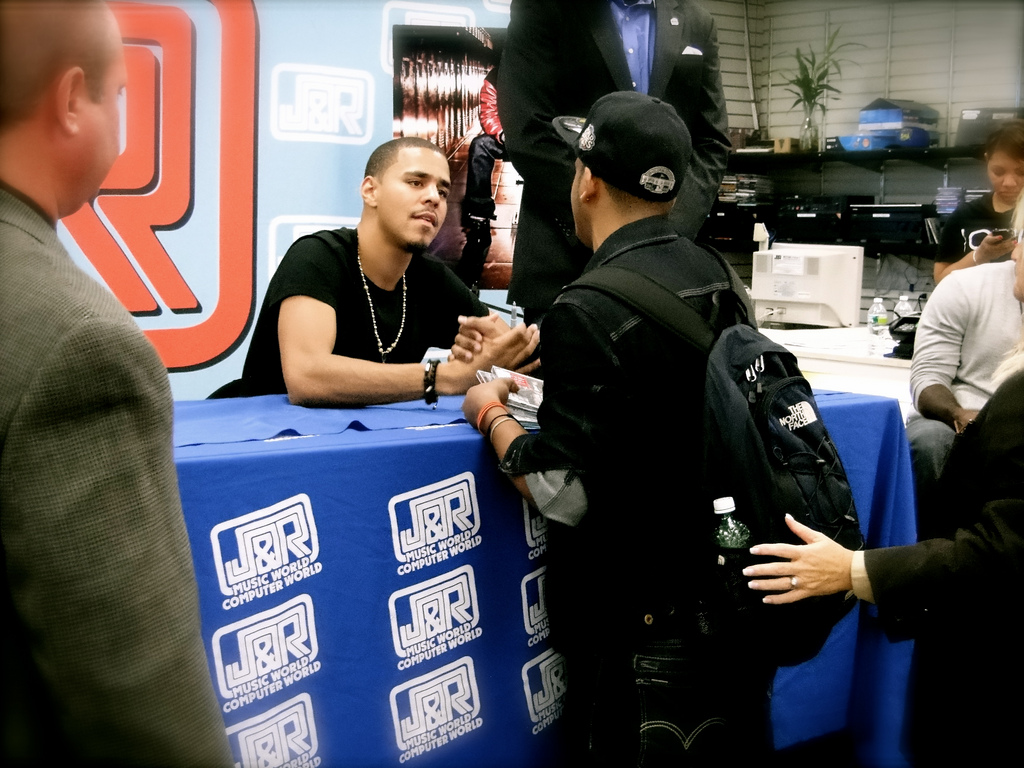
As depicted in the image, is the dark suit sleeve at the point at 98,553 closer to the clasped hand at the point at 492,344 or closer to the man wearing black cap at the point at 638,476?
the man wearing black cap at the point at 638,476

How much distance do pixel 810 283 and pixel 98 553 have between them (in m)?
4.77

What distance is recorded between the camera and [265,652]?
5.09 feet

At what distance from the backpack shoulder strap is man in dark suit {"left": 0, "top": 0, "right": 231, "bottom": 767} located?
795mm

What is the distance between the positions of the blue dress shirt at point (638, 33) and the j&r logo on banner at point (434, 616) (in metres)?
1.35

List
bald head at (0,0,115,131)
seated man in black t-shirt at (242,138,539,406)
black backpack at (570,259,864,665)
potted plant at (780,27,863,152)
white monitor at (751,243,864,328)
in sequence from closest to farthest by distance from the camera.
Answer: bald head at (0,0,115,131), black backpack at (570,259,864,665), seated man in black t-shirt at (242,138,539,406), white monitor at (751,243,864,328), potted plant at (780,27,863,152)

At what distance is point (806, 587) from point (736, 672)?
8.2 inches

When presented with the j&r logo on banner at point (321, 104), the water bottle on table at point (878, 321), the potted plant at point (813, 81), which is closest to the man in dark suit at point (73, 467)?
the j&r logo on banner at point (321, 104)

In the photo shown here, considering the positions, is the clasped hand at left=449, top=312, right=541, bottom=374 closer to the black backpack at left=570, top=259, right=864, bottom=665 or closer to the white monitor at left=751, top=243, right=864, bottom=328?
the black backpack at left=570, top=259, right=864, bottom=665

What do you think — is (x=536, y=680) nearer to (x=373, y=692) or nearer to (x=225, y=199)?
(x=373, y=692)

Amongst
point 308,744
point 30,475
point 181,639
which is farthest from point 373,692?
point 30,475

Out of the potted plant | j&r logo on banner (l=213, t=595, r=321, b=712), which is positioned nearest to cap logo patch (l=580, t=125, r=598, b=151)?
j&r logo on banner (l=213, t=595, r=321, b=712)

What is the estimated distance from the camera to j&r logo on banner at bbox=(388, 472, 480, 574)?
1.66 meters

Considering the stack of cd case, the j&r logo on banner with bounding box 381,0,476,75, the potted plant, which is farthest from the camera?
the potted plant

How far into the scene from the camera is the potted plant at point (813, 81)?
7621 millimetres
